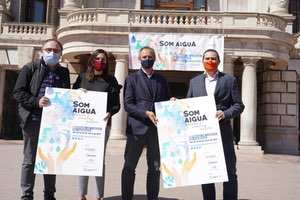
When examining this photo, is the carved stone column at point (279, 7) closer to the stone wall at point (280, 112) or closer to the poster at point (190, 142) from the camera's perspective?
the stone wall at point (280, 112)

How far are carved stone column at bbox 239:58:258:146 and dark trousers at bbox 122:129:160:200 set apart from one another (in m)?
11.3

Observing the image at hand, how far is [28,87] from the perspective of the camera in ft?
18.8

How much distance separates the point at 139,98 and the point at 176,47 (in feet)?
36.6

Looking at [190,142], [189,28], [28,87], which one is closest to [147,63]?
[190,142]

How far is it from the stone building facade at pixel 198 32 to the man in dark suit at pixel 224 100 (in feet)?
36.1

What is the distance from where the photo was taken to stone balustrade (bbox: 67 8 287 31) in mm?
17234

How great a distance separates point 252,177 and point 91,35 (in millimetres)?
10246

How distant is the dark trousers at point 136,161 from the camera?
19.3ft

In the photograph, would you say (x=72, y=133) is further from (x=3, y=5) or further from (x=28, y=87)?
(x=3, y=5)

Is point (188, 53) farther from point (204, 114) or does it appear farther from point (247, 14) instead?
point (204, 114)

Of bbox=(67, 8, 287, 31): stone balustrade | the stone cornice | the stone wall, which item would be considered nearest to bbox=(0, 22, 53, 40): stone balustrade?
the stone cornice

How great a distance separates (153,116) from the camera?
5.63 metres

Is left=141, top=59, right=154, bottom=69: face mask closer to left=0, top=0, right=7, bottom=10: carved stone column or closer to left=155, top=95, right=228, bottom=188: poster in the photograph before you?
left=155, top=95, right=228, bottom=188: poster

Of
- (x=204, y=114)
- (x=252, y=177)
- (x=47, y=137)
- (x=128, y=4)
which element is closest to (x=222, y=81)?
(x=204, y=114)
